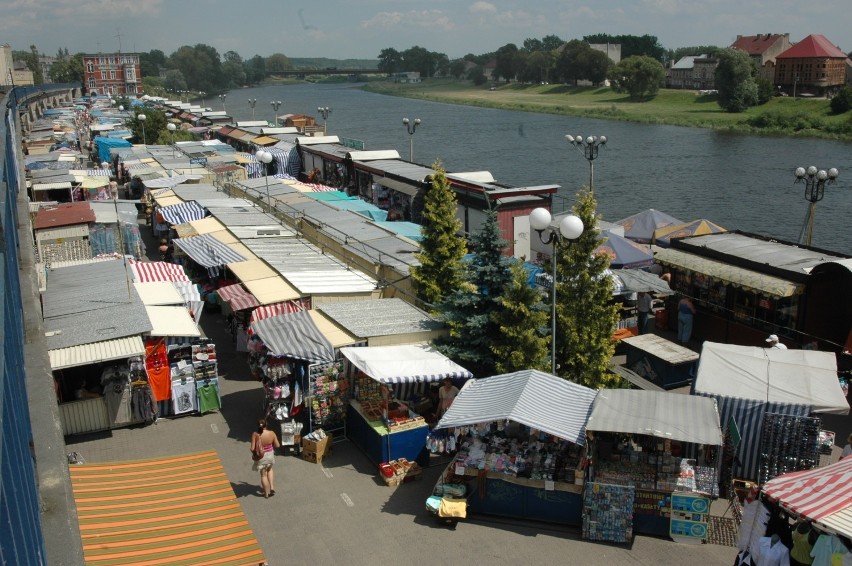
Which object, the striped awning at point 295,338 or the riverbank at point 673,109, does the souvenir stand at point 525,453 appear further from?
the riverbank at point 673,109

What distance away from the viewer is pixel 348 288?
13375 millimetres

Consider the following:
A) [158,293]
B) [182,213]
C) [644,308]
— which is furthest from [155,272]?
[644,308]

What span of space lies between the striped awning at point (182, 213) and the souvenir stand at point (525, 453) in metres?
12.3

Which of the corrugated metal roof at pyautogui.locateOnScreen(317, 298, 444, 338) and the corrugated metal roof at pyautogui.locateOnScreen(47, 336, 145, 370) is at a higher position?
the corrugated metal roof at pyautogui.locateOnScreen(47, 336, 145, 370)

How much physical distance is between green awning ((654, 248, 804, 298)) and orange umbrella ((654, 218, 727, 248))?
2.95 metres

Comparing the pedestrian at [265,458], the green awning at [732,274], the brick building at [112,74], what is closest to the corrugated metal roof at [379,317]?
the pedestrian at [265,458]

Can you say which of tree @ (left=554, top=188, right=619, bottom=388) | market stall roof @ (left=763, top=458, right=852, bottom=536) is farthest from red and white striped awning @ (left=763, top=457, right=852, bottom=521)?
tree @ (left=554, top=188, right=619, bottom=388)

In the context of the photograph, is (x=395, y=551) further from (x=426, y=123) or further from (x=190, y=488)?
(x=426, y=123)

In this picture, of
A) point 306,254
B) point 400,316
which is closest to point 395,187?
point 306,254

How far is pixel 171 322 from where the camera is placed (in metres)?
11.3

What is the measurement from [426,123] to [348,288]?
3023 inches

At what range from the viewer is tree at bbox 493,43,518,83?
438 feet

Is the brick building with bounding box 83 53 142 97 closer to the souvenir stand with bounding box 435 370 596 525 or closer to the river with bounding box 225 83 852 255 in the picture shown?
the river with bounding box 225 83 852 255

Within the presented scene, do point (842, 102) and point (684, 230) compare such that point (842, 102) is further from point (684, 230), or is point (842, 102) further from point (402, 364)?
point (402, 364)
